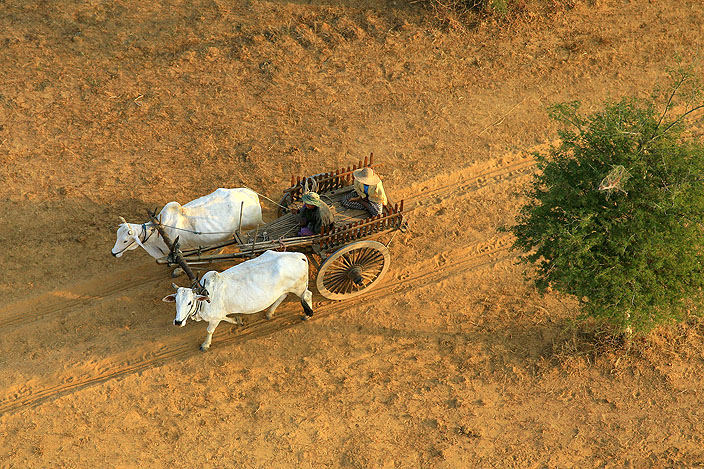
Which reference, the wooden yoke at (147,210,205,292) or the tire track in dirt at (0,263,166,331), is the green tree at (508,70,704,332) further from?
the tire track in dirt at (0,263,166,331)

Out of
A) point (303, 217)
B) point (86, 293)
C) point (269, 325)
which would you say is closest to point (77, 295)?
point (86, 293)

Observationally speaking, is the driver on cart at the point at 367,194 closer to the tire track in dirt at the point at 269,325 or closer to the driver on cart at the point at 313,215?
the driver on cart at the point at 313,215

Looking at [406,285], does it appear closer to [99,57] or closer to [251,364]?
[251,364]

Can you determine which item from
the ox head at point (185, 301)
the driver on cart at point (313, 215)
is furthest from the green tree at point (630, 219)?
the ox head at point (185, 301)

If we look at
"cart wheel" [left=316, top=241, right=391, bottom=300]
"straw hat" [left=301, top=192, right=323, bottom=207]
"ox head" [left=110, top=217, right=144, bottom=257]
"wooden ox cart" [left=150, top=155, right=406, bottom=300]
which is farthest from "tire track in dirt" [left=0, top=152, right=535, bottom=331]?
"straw hat" [left=301, top=192, right=323, bottom=207]

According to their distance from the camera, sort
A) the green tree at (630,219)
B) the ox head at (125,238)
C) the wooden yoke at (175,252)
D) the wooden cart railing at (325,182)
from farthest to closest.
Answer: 1. the wooden cart railing at (325,182)
2. the ox head at (125,238)
3. the wooden yoke at (175,252)
4. the green tree at (630,219)

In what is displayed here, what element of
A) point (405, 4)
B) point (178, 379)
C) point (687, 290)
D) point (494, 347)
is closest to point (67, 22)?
point (405, 4)
